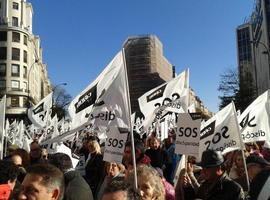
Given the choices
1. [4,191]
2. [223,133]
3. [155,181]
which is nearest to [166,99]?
[223,133]

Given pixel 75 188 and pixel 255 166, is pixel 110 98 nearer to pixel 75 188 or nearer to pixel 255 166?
pixel 75 188

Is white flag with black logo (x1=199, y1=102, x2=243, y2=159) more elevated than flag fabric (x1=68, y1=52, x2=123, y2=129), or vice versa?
flag fabric (x1=68, y1=52, x2=123, y2=129)

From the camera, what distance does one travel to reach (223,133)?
6570mm

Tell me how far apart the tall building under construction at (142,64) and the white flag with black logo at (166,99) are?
59266mm

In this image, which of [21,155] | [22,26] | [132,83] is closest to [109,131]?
[21,155]

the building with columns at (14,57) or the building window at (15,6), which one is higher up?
the building window at (15,6)

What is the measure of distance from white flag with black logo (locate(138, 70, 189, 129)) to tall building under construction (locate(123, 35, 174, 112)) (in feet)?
194

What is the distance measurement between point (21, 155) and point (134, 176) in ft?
9.72

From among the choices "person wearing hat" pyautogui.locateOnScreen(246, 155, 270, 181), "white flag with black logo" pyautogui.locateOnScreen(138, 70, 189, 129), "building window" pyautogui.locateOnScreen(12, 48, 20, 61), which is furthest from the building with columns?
"person wearing hat" pyautogui.locateOnScreen(246, 155, 270, 181)

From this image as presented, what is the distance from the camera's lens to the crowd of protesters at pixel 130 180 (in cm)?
283

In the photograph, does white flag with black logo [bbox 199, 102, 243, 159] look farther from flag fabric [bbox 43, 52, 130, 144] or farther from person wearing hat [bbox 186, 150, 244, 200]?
flag fabric [bbox 43, 52, 130, 144]

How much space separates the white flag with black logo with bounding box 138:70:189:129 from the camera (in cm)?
993

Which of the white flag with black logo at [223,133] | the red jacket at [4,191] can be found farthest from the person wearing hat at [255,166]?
the red jacket at [4,191]

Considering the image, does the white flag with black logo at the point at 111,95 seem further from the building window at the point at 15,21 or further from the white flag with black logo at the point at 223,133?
the building window at the point at 15,21
